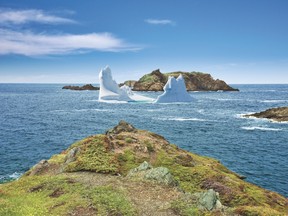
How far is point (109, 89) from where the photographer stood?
119625 mm

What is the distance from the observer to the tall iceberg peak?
113 m

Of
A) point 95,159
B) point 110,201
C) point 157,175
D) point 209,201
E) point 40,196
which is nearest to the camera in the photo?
point 209,201

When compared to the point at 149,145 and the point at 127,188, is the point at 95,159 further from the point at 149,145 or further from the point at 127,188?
the point at 149,145

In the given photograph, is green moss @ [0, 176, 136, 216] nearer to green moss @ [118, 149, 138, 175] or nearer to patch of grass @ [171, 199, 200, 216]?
patch of grass @ [171, 199, 200, 216]

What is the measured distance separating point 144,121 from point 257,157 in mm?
34893

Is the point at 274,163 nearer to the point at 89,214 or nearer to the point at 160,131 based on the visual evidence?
the point at 160,131

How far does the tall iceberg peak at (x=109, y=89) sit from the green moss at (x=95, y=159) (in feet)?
293

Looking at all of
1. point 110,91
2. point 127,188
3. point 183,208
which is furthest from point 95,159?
point 110,91

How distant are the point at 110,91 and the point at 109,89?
1171 millimetres

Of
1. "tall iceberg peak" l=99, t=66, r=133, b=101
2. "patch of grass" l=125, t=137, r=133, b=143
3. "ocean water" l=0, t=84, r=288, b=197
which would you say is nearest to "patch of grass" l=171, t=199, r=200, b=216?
"patch of grass" l=125, t=137, r=133, b=143

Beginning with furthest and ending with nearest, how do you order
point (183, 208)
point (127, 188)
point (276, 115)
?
point (276, 115)
point (127, 188)
point (183, 208)

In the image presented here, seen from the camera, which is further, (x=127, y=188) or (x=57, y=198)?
(x=127, y=188)

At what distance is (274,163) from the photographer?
39781mm

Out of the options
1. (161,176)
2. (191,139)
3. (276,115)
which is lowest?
(191,139)
